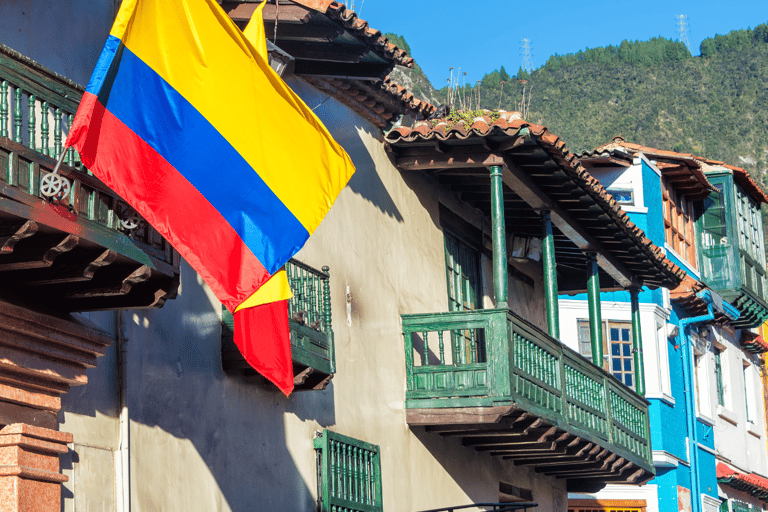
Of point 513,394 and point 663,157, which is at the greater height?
point 663,157

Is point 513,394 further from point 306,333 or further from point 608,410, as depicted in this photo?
point 608,410

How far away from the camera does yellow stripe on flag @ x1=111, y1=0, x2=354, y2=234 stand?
23.9ft

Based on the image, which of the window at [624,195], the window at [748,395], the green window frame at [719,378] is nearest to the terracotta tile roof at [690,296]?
the window at [624,195]

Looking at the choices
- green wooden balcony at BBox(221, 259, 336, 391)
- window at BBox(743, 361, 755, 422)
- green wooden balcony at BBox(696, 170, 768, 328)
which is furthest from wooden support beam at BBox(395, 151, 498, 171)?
window at BBox(743, 361, 755, 422)

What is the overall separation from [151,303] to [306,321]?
2965 millimetres

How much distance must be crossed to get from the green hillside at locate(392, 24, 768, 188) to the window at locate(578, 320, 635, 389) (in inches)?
1270

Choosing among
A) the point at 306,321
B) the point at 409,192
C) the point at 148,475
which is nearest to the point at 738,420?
the point at 409,192

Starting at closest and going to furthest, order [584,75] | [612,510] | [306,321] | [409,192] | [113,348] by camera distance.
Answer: [113,348] < [306,321] < [409,192] < [612,510] < [584,75]

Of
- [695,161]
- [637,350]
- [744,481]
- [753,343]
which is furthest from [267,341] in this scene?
[753,343]

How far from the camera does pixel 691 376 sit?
2377cm

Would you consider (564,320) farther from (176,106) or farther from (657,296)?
(176,106)

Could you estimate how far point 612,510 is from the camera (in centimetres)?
2222

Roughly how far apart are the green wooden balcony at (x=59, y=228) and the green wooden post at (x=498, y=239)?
5508 millimetres

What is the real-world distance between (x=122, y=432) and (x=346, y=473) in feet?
11.8
